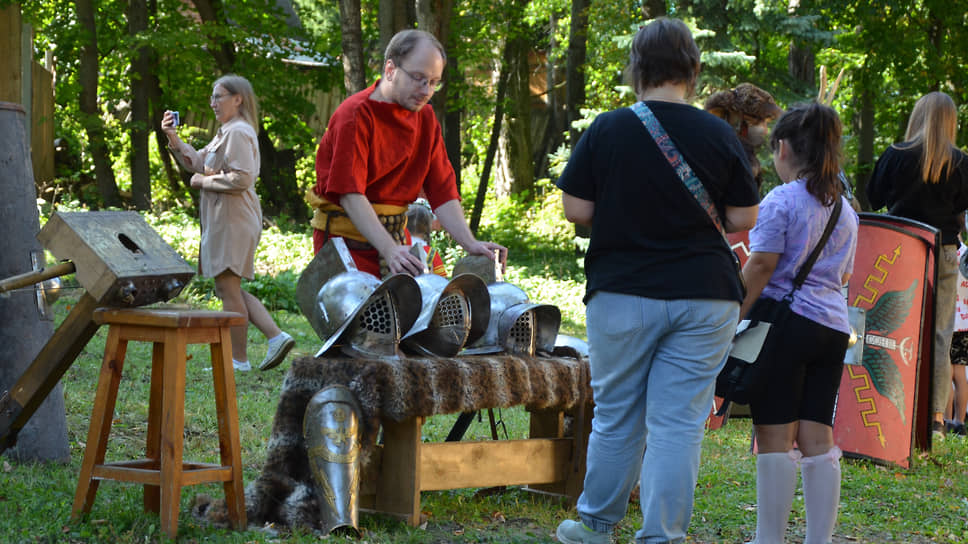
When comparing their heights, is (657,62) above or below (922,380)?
above

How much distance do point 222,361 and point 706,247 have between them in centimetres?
171

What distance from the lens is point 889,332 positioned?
5730 millimetres

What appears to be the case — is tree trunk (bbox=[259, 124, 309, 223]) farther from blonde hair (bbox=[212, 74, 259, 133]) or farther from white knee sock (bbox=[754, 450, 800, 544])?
white knee sock (bbox=[754, 450, 800, 544])

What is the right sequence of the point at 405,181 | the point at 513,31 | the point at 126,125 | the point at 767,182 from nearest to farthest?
the point at 405,181 < the point at 767,182 < the point at 126,125 < the point at 513,31

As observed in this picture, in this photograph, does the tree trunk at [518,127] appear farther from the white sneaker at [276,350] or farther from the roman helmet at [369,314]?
the roman helmet at [369,314]

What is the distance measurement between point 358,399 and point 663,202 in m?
1.30

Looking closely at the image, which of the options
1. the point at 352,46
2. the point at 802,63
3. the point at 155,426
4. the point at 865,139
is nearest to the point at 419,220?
the point at 155,426

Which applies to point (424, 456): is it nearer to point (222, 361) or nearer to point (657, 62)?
point (222, 361)

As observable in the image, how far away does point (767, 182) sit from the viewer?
545 inches

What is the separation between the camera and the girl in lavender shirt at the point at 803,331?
→ 3.66 metres

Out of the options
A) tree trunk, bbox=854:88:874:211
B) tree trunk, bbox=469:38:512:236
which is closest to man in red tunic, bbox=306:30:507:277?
tree trunk, bbox=469:38:512:236

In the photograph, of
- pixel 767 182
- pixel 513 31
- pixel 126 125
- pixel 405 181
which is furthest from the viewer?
pixel 513 31

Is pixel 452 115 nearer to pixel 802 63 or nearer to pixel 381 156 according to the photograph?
pixel 802 63

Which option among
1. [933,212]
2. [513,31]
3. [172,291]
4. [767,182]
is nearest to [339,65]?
[513,31]
